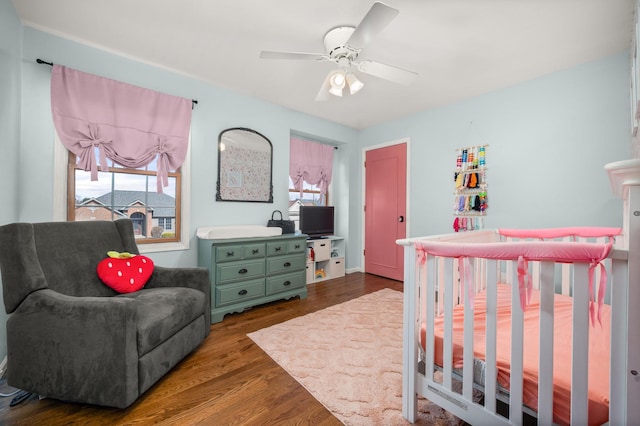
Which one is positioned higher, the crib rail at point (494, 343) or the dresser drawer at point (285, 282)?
the crib rail at point (494, 343)

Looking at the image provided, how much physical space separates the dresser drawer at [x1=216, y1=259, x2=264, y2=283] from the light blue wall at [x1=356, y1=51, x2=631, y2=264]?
7.49 ft

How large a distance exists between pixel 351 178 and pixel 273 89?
1.97 metres

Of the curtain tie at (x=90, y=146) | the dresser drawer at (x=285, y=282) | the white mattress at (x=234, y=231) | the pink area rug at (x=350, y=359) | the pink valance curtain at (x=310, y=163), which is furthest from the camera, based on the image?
the pink valance curtain at (x=310, y=163)

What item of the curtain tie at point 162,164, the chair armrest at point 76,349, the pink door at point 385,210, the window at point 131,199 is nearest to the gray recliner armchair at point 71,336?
the chair armrest at point 76,349

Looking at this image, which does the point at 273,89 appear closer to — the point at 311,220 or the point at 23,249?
the point at 311,220

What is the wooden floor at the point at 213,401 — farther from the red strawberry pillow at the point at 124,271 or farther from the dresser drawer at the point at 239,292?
the red strawberry pillow at the point at 124,271

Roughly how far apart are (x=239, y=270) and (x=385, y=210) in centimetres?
246

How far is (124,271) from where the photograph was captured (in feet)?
6.04

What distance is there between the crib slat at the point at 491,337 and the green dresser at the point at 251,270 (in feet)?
7.02

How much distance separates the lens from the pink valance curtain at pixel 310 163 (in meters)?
3.99

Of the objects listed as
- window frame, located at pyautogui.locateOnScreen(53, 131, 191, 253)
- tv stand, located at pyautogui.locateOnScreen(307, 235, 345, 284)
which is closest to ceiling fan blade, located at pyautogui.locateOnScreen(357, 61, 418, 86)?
window frame, located at pyautogui.locateOnScreen(53, 131, 191, 253)

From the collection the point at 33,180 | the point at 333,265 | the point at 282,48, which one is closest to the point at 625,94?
the point at 282,48

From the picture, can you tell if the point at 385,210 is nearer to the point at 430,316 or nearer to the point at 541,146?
the point at 541,146

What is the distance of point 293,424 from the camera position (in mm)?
1290
